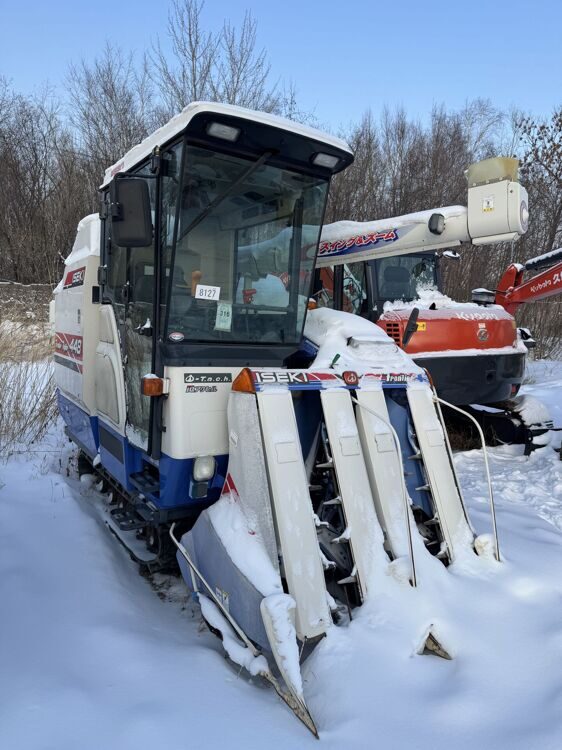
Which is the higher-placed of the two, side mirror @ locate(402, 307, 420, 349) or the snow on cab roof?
the snow on cab roof

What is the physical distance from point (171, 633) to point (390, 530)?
122 cm

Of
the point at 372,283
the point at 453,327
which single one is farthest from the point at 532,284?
the point at 372,283

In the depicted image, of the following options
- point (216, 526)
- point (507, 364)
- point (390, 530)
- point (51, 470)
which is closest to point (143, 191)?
point (216, 526)

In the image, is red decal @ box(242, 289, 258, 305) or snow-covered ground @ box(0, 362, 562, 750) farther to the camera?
red decal @ box(242, 289, 258, 305)

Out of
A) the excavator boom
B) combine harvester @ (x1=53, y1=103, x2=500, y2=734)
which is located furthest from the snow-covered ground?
the excavator boom

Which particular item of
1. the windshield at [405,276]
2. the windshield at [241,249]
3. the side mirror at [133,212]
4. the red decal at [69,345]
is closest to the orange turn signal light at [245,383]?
the windshield at [241,249]

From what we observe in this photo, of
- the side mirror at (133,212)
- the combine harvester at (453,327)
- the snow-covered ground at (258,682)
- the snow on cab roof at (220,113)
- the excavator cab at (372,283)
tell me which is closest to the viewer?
the snow-covered ground at (258,682)

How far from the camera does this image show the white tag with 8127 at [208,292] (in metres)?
3.18

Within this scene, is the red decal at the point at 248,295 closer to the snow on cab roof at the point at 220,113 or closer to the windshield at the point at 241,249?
the windshield at the point at 241,249

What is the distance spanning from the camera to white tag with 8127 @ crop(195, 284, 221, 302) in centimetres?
318

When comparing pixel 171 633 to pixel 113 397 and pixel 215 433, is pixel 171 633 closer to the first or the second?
pixel 215 433

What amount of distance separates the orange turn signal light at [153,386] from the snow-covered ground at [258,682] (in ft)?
3.68

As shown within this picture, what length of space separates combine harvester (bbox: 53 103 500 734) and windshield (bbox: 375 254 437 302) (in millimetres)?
3534

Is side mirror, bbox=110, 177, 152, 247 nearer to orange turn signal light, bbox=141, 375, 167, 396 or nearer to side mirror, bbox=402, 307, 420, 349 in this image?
orange turn signal light, bbox=141, 375, 167, 396
